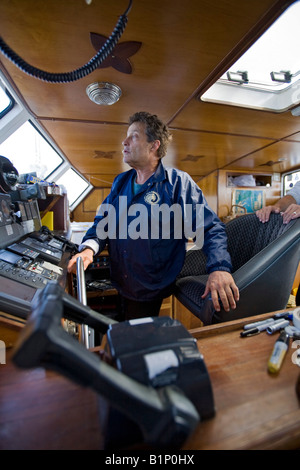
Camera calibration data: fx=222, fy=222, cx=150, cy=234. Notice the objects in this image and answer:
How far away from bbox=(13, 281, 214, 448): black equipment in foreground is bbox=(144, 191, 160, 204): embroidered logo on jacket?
903 mm

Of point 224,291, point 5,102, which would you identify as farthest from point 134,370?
point 5,102

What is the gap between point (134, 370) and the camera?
34cm

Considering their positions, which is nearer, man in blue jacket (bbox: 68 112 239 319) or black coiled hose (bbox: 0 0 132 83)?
black coiled hose (bbox: 0 0 132 83)

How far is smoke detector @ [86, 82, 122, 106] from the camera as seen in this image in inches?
56.3

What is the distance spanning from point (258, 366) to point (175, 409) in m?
0.33

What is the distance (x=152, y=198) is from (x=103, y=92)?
82 cm

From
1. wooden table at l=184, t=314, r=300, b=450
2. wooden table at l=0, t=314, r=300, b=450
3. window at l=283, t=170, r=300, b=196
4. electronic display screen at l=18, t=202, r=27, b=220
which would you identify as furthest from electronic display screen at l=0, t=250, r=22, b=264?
window at l=283, t=170, r=300, b=196

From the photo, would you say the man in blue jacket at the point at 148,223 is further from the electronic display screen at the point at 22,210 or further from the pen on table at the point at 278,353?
the pen on table at the point at 278,353

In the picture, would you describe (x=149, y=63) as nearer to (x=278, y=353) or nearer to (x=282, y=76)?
(x=282, y=76)

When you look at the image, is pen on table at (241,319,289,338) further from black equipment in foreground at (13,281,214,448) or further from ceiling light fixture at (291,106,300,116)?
ceiling light fixture at (291,106,300,116)

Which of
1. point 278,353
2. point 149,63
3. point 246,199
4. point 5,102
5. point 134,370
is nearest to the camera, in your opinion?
point 134,370
